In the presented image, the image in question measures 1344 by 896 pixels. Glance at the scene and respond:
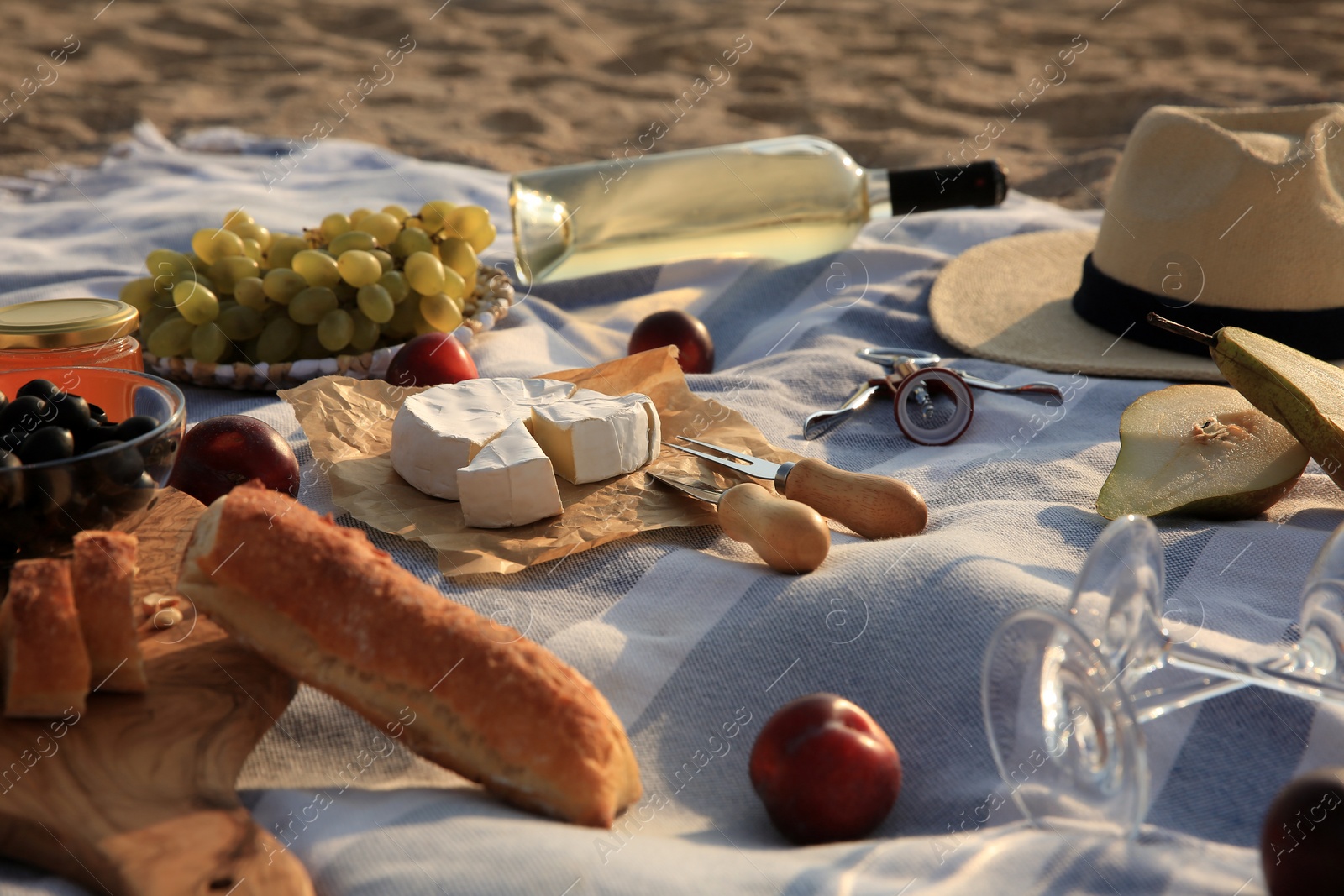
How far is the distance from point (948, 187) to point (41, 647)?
161 centimetres

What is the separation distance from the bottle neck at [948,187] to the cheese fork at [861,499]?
3.00ft

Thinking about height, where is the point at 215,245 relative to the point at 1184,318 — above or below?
above

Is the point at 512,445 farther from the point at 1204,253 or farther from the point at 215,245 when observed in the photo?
the point at 1204,253

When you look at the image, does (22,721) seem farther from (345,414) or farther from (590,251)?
(590,251)

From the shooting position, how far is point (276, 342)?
1.61 meters

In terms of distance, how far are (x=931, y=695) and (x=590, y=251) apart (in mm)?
1352

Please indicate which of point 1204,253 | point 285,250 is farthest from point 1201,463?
point 285,250

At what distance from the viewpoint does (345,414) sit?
1400 mm

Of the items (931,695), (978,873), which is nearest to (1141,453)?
(931,695)

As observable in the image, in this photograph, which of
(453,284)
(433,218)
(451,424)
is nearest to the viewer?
(451,424)

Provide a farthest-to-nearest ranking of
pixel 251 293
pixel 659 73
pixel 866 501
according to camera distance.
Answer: pixel 659 73
pixel 251 293
pixel 866 501

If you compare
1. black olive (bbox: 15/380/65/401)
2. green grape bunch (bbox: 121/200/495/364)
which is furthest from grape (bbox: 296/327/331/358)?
black olive (bbox: 15/380/65/401)

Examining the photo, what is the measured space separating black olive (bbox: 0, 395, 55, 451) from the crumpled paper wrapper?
0.36 m

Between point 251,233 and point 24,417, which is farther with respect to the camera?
point 251,233
